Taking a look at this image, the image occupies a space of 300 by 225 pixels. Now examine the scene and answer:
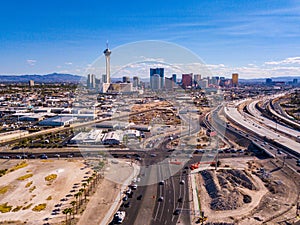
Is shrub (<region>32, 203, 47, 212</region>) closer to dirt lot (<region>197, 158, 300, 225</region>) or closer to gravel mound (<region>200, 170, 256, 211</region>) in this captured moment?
dirt lot (<region>197, 158, 300, 225</region>)

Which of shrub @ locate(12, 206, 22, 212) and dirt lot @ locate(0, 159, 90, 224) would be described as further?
shrub @ locate(12, 206, 22, 212)

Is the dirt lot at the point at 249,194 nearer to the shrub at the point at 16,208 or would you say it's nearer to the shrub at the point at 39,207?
the shrub at the point at 39,207

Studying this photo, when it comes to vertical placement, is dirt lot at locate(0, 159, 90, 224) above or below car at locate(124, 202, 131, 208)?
below

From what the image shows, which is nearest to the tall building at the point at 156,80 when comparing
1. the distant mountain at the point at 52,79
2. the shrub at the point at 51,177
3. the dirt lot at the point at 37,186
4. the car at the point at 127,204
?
the dirt lot at the point at 37,186

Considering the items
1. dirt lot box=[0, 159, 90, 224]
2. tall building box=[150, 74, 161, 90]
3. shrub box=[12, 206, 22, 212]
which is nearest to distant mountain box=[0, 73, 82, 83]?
tall building box=[150, 74, 161, 90]

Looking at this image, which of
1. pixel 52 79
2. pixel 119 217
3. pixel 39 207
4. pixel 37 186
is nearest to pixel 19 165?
pixel 37 186

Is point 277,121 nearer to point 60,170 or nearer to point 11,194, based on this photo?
point 60,170
